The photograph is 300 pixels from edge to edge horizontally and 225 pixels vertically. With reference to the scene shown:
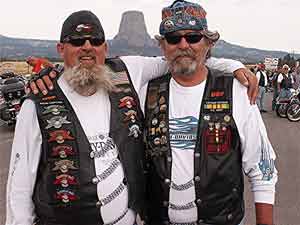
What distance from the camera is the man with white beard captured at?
7.70ft

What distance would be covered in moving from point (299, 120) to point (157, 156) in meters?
11.4

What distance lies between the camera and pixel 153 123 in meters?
2.54

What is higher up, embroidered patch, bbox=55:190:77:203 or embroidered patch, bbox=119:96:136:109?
embroidered patch, bbox=119:96:136:109

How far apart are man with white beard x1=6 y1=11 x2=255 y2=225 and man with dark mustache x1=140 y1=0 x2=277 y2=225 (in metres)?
0.14

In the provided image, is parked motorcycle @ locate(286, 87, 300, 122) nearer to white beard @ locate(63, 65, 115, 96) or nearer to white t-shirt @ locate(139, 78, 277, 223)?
white t-shirt @ locate(139, 78, 277, 223)

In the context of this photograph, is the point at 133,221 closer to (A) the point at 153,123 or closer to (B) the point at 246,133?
(A) the point at 153,123

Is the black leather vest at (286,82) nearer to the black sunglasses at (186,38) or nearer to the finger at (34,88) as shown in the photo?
the black sunglasses at (186,38)

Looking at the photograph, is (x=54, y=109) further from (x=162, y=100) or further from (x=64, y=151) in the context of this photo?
(x=162, y=100)

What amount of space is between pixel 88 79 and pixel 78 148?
0.36 m

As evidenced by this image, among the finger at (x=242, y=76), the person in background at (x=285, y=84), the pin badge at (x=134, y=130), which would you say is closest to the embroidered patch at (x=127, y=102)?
the pin badge at (x=134, y=130)

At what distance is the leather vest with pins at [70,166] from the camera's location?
234 centimetres

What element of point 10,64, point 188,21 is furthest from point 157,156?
point 10,64

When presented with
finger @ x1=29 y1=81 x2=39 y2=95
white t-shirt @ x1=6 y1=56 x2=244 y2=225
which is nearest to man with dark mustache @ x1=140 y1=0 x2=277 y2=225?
white t-shirt @ x1=6 y1=56 x2=244 y2=225

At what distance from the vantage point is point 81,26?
244 centimetres
